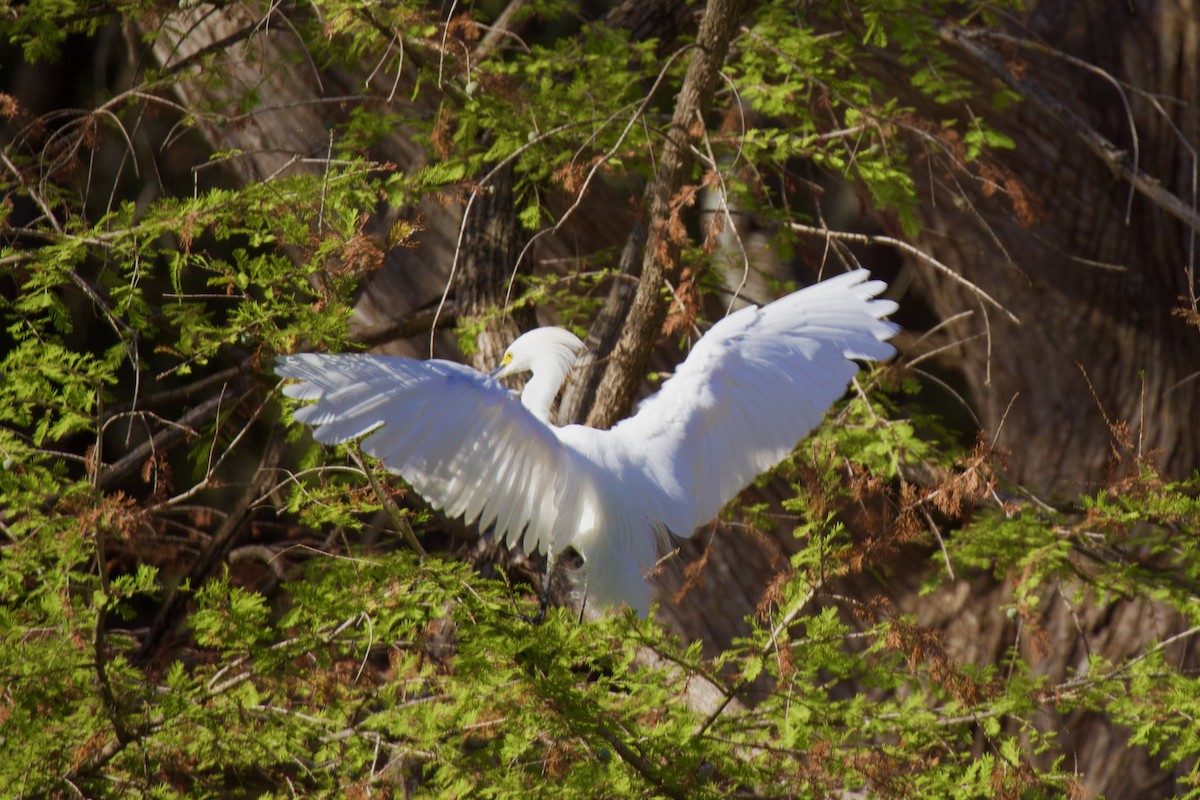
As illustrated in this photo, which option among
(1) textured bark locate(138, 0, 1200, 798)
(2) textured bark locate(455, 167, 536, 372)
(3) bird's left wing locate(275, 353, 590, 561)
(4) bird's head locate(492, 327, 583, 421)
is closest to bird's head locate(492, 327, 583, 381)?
(4) bird's head locate(492, 327, 583, 421)

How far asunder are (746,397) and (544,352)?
2.04ft

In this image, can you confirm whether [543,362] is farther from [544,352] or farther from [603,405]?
[603,405]

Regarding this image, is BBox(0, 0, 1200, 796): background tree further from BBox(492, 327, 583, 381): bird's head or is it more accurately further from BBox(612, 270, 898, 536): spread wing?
BBox(492, 327, 583, 381): bird's head

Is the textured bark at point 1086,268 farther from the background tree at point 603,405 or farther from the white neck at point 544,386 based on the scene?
the white neck at point 544,386

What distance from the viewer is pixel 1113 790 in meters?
5.40

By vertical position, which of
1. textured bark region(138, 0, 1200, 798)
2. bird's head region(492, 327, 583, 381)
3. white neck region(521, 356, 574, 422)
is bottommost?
textured bark region(138, 0, 1200, 798)

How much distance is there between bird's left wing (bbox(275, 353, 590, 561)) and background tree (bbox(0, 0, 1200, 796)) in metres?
0.13

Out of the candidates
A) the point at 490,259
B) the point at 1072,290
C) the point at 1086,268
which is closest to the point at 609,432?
the point at 490,259

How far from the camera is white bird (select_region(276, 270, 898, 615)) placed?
92.9 inches

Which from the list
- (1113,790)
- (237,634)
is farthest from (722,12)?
(1113,790)

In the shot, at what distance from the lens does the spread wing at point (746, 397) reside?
290 cm

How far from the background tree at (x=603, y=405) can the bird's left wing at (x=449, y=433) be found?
0.13 m

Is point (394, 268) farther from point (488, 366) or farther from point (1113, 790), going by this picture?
point (1113, 790)

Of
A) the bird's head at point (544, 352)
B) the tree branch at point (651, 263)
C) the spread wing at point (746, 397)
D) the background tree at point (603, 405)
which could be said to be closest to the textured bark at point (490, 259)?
the background tree at point (603, 405)
